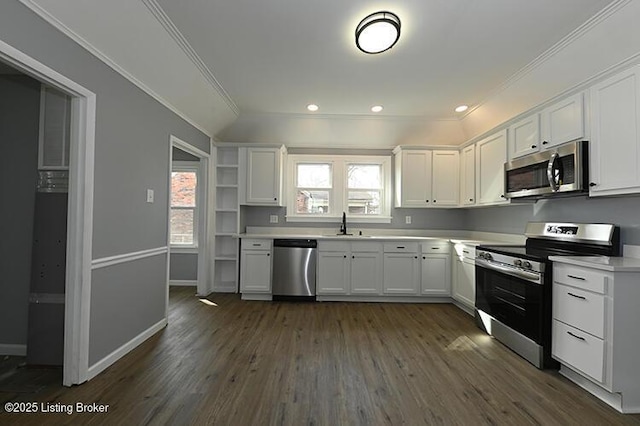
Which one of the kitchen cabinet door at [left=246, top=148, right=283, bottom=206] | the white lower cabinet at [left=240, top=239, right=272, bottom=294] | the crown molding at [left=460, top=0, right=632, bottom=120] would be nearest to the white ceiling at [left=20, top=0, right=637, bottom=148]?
the crown molding at [left=460, top=0, right=632, bottom=120]

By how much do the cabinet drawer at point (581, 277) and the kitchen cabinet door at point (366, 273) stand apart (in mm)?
2216

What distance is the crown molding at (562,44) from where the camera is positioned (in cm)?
212

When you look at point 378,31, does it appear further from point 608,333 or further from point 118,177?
point 608,333

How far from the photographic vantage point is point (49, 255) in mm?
2396

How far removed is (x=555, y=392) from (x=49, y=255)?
3962 millimetres

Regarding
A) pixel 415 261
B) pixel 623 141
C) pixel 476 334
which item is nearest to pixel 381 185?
pixel 415 261

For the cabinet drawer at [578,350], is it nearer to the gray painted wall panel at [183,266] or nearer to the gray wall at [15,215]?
the gray wall at [15,215]

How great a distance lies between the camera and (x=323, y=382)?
2.23 meters

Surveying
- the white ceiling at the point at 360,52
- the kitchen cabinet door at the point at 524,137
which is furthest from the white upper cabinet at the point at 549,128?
the white ceiling at the point at 360,52

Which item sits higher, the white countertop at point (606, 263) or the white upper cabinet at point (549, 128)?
the white upper cabinet at point (549, 128)

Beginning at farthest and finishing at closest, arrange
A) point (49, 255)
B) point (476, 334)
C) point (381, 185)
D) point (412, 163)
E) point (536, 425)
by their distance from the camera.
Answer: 1. point (381, 185)
2. point (412, 163)
3. point (476, 334)
4. point (49, 255)
5. point (536, 425)

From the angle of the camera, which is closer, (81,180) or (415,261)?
(81,180)

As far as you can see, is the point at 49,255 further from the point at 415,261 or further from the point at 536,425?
the point at 415,261

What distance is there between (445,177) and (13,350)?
5352 mm
